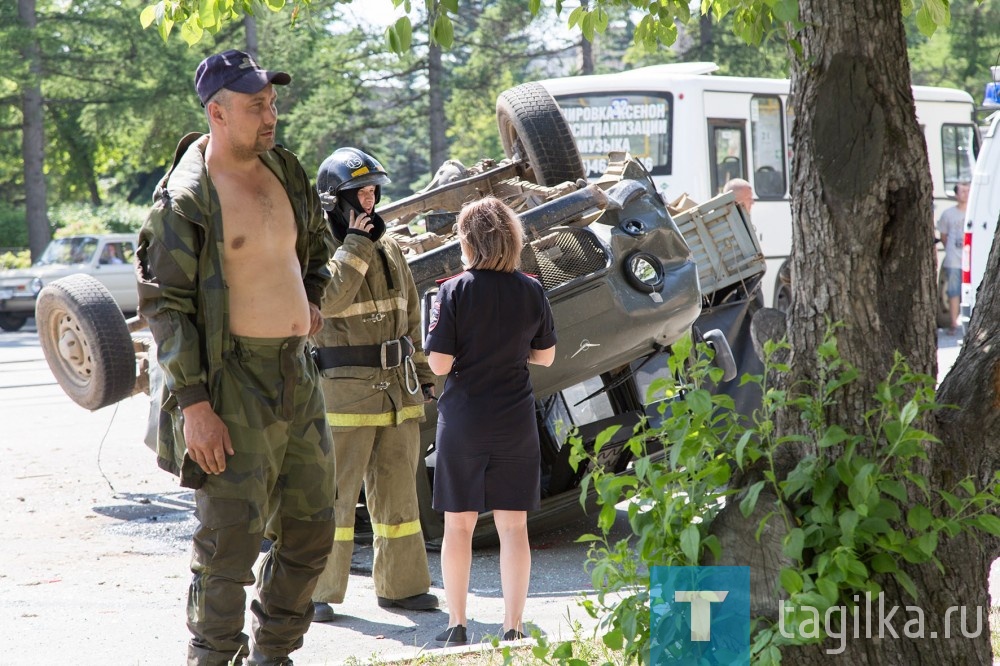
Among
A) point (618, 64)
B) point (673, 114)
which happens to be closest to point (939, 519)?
point (673, 114)

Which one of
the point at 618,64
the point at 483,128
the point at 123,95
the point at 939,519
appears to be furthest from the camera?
the point at 618,64

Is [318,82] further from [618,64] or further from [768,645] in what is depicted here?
[618,64]

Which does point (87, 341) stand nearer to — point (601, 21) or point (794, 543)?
point (601, 21)

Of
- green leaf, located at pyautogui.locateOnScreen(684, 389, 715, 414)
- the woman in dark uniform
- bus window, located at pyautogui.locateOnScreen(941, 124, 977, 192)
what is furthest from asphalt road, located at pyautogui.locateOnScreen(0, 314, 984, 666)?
bus window, located at pyautogui.locateOnScreen(941, 124, 977, 192)

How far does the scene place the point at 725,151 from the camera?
15.8 meters

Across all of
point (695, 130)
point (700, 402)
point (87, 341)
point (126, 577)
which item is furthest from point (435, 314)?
point (695, 130)

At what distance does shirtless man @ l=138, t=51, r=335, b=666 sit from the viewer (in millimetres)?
3504

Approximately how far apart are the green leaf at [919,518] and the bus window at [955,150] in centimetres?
1741

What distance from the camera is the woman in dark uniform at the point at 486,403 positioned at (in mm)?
4371

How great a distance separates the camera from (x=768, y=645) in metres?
2.83

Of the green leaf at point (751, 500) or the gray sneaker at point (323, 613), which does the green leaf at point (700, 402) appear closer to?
the green leaf at point (751, 500)

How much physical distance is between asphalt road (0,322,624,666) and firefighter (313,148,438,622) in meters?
0.21

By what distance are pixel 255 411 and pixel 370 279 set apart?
1.53m

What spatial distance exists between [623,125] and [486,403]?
12.0 metres
